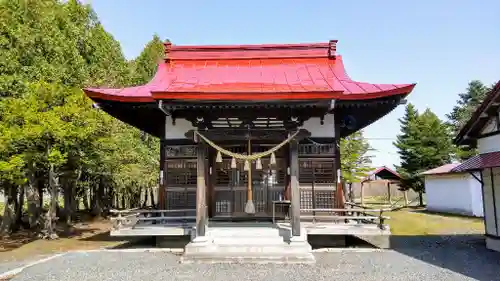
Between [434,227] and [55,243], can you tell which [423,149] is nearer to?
[434,227]

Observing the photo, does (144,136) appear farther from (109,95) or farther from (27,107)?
(109,95)

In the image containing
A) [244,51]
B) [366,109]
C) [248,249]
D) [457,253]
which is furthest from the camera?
[244,51]

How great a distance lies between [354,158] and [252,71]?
729 inches

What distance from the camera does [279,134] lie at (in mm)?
9578

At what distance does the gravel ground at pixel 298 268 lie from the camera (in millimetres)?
7199

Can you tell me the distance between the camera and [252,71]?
12703mm

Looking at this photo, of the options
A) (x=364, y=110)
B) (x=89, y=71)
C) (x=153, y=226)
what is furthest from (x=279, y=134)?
(x=89, y=71)

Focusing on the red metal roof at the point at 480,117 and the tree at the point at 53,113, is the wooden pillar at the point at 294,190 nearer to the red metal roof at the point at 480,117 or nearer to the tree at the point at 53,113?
the red metal roof at the point at 480,117

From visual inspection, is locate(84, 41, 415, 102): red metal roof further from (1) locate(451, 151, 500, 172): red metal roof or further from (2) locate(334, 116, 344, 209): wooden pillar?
(1) locate(451, 151, 500, 172): red metal roof

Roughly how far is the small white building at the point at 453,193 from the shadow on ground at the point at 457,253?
8.86m

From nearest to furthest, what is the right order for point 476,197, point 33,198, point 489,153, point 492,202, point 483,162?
point 483,162, point 489,153, point 492,202, point 33,198, point 476,197

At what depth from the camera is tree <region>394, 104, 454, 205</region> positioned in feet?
96.8

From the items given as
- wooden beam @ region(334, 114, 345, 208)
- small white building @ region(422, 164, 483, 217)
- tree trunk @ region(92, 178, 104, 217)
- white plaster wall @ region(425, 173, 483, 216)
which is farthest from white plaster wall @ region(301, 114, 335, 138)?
tree trunk @ region(92, 178, 104, 217)

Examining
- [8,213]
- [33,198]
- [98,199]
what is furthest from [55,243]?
[98,199]
